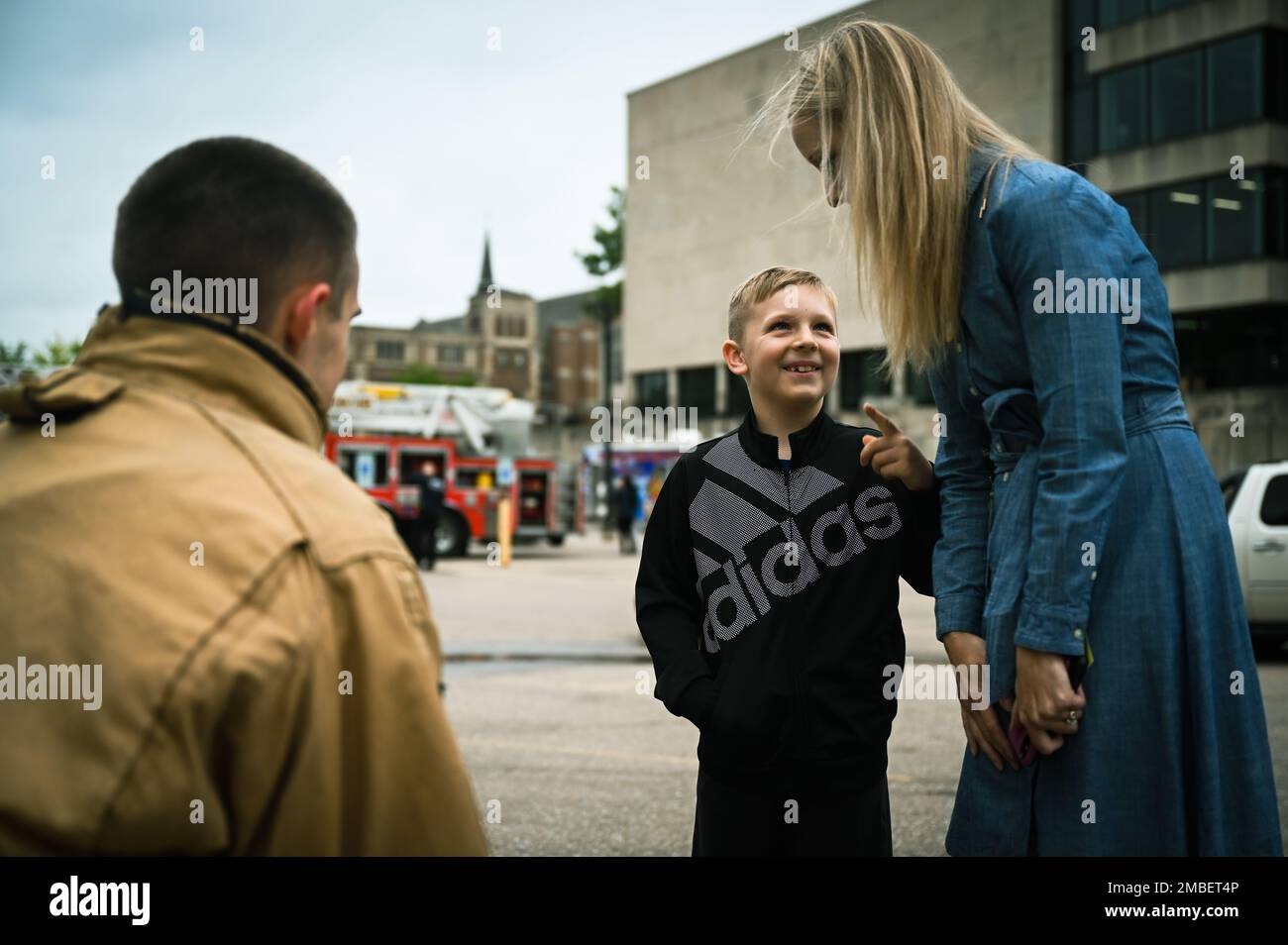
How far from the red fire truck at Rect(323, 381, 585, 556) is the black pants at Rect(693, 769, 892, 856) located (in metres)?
20.4

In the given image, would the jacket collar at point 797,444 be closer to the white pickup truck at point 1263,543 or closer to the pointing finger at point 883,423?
the pointing finger at point 883,423

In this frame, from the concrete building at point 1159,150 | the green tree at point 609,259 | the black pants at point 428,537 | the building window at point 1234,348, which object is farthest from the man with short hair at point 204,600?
the green tree at point 609,259

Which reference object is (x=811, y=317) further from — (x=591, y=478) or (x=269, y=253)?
(x=591, y=478)

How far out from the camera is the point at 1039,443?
195cm

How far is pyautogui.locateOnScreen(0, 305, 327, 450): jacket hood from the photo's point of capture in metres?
1.26

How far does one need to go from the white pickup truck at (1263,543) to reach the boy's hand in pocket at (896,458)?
29.1 ft

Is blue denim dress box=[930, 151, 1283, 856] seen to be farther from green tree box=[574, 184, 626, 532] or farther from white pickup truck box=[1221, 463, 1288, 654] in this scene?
green tree box=[574, 184, 626, 532]

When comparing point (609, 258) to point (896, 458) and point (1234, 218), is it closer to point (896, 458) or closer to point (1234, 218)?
point (1234, 218)

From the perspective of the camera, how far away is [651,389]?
50.6 meters

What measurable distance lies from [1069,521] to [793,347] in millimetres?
899

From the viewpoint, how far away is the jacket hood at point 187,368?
1.26 meters

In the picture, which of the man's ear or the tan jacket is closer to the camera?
the tan jacket

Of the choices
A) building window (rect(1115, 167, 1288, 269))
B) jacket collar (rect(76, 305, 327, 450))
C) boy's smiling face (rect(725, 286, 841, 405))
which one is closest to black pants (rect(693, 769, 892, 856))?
boy's smiling face (rect(725, 286, 841, 405))
